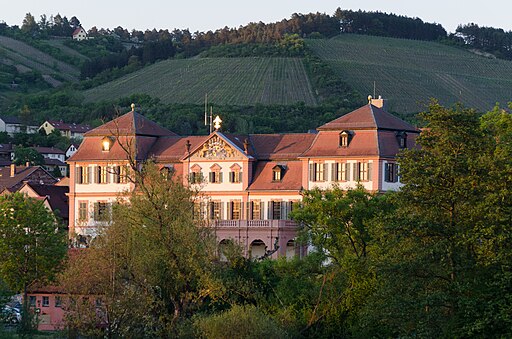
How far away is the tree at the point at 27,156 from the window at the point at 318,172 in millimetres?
79170

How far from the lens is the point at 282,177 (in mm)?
88688

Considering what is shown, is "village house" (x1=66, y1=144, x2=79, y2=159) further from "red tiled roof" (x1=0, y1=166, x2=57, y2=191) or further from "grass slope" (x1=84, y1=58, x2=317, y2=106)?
"red tiled roof" (x1=0, y1=166, x2=57, y2=191)

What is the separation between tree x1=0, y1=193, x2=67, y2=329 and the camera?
254ft

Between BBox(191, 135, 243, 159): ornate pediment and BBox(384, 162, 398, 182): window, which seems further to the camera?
BBox(191, 135, 243, 159): ornate pediment

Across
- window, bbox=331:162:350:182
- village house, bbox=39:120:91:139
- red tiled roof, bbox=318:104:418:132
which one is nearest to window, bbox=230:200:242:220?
window, bbox=331:162:350:182

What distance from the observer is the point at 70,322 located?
58125 mm

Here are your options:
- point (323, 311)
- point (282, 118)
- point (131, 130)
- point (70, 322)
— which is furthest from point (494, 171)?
point (282, 118)

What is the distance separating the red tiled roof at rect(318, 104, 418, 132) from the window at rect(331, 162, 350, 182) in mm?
2311

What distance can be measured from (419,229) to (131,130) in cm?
4576

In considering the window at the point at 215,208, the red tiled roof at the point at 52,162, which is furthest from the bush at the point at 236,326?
the red tiled roof at the point at 52,162

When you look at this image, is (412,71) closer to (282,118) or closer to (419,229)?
(282,118)

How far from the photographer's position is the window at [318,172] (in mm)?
86625

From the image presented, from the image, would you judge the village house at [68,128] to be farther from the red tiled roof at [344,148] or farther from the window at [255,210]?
the red tiled roof at [344,148]

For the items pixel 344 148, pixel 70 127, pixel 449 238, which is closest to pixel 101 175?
pixel 344 148
